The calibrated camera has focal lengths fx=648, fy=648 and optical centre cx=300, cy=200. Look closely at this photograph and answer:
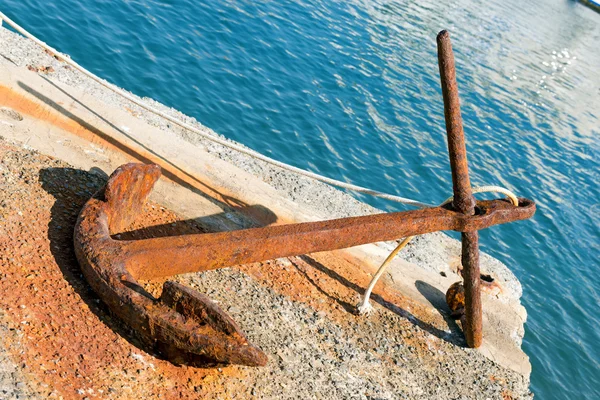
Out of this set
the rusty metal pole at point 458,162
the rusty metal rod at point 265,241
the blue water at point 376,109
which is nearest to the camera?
the rusty metal rod at point 265,241

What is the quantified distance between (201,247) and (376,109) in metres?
8.99

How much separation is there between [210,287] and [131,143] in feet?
6.17

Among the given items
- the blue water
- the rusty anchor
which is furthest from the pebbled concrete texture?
the blue water

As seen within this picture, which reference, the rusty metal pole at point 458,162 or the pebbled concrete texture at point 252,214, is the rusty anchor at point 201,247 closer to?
the rusty metal pole at point 458,162

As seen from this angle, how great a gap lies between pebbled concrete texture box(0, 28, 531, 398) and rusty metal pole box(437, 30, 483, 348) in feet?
2.43

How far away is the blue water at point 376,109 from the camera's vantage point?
9.09 meters

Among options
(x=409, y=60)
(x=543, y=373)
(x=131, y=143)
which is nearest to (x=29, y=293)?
(x=131, y=143)

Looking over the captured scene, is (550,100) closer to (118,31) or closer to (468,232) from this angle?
(118,31)

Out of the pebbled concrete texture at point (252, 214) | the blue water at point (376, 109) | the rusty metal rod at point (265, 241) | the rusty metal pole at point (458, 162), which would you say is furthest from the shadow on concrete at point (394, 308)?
the blue water at point (376, 109)

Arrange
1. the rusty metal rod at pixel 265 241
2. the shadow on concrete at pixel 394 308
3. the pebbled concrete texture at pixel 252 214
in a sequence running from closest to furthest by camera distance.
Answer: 1. the rusty metal rod at pixel 265 241
2. the pebbled concrete texture at pixel 252 214
3. the shadow on concrete at pixel 394 308

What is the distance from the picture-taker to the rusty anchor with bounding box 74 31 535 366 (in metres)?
3.15

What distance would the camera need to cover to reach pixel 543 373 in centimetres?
703

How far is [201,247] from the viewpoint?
3533mm

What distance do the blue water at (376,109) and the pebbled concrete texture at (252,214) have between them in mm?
1885
